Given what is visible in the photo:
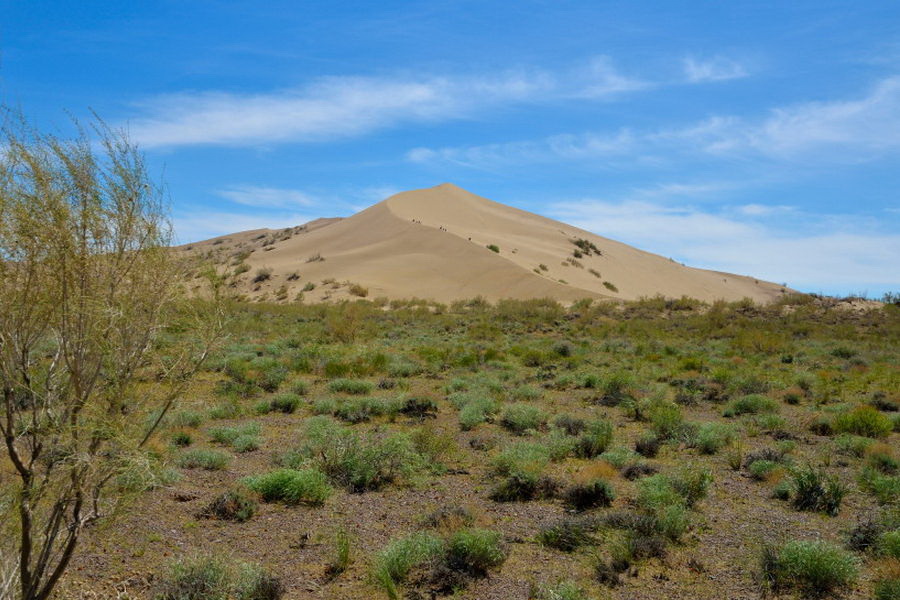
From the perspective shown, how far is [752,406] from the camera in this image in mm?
11930

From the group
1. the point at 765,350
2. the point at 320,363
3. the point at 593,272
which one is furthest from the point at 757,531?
the point at 593,272

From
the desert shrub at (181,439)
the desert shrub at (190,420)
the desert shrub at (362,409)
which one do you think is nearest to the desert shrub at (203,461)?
the desert shrub at (181,439)

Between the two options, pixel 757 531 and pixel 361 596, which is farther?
pixel 757 531

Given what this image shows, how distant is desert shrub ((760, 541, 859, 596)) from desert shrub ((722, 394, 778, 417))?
677 cm

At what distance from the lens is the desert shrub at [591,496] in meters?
7.07

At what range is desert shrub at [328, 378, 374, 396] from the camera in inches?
520

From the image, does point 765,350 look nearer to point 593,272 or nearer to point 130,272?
point 130,272

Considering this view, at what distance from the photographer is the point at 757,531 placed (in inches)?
250

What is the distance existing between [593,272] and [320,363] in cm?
3706

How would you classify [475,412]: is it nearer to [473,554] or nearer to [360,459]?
[360,459]

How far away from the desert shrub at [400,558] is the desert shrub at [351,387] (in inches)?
296

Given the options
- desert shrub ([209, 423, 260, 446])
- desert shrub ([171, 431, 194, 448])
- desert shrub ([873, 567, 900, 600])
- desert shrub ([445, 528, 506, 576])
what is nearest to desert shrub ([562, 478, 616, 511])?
desert shrub ([445, 528, 506, 576])

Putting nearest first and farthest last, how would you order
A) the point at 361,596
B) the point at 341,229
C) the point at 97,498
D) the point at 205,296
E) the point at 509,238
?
the point at 97,498 < the point at 205,296 < the point at 361,596 < the point at 509,238 < the point at 341,229

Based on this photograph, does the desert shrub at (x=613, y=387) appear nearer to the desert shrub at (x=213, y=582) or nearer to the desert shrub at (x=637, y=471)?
the desert shrub at (x=637, y=471)
